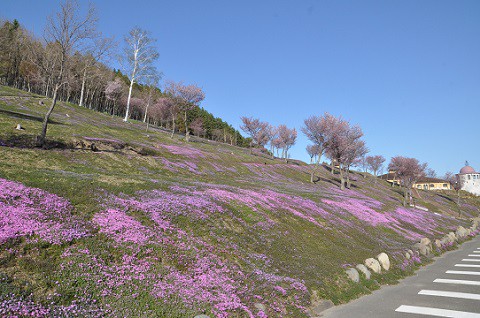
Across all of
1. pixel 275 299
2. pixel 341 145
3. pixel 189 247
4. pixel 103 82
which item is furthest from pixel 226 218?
pixel 103 82

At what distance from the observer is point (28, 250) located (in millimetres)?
9539

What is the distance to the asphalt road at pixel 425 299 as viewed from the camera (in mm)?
12320

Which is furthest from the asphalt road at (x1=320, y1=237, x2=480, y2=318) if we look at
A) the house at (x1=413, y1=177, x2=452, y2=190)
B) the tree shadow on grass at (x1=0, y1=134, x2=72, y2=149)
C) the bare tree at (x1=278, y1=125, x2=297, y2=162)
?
the house at (x1=413, y1=177, x2=452, y2=190)

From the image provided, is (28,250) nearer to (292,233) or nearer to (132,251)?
(132,251)

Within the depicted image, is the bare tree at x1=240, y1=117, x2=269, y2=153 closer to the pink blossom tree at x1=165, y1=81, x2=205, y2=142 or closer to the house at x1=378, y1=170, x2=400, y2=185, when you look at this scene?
the pink blossom tree at x1=165, y1=81, x2=205, y2=142

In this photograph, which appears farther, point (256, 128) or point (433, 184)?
Answer: point (433, 184)

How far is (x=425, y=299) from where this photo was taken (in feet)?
46.6

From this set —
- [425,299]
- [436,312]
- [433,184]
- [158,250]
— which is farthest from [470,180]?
[158,250]

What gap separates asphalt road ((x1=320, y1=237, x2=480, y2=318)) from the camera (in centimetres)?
1232

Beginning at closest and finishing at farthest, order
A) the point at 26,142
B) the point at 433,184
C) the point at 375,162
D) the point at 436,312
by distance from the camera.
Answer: the point at 436,312
the point at 26,142
the point at 375,162
the point at 433,184

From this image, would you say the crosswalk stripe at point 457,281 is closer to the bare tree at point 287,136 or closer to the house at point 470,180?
the bare tree at point 287,136

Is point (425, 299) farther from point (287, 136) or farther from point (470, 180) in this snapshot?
point (470, 180)

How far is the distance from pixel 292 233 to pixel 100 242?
42.8ft

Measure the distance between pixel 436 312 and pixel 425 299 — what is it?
2.04 m
